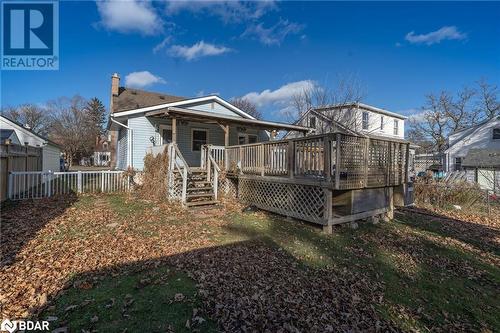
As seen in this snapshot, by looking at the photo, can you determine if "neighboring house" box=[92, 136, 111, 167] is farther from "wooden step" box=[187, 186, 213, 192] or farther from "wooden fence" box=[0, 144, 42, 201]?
"wooden step" box=[187, 186, 213, 192]

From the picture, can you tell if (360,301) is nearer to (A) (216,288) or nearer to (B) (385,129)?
(A) (216,288)

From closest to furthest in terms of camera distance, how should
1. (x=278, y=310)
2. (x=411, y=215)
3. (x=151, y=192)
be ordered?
(x=278, y=310)
(x=411, y=215)
(x=151, y=192)

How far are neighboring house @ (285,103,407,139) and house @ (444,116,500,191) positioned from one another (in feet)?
23.7

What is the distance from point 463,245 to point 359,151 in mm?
3447

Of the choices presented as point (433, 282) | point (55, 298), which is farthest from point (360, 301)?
point (55, 298)

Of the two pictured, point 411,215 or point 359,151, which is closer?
point 359,151

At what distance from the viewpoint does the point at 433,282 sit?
4691mm

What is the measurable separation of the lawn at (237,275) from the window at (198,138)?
7251 millimetres

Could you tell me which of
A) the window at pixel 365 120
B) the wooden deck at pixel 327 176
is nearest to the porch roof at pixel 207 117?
the wooden deck at pixel 327 176

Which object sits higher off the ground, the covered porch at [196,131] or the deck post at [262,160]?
the covered porch at [196,131]

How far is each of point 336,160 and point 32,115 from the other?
54.1m

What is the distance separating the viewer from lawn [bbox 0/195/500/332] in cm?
321

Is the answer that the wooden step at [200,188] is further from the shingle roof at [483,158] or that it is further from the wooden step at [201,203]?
the shingle roof at [483,158]

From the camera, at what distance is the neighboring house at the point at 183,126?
12.2m
